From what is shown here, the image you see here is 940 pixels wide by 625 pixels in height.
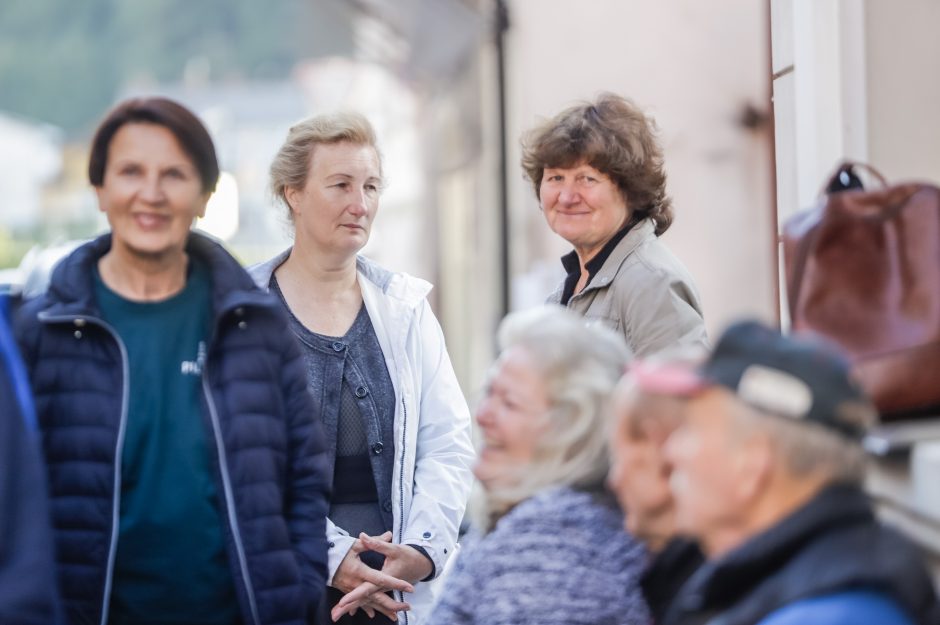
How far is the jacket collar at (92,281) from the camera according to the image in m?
2.77

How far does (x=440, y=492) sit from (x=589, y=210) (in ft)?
2.74

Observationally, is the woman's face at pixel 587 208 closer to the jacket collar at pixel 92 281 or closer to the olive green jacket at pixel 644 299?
the olive green jacket at pixel 644 299

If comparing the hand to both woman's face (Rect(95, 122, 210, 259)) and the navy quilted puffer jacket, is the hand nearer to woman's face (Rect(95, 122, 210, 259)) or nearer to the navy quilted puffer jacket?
the navy quilted puffer jacket

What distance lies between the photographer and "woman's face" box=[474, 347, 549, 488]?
256cm

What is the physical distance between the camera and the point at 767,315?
7.32m

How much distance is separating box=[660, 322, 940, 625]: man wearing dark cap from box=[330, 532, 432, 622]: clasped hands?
5.42ft

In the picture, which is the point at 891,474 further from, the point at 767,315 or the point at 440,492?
the point at 767,315

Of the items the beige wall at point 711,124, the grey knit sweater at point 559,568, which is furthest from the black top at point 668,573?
the beige wall at point 711,124

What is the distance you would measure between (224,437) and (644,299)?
115cm

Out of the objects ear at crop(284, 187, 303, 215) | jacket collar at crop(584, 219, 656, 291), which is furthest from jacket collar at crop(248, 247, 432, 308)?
jacket collar at crop(584, 219, 656, 291)

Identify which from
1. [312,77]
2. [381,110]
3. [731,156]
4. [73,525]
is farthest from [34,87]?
[73,525]

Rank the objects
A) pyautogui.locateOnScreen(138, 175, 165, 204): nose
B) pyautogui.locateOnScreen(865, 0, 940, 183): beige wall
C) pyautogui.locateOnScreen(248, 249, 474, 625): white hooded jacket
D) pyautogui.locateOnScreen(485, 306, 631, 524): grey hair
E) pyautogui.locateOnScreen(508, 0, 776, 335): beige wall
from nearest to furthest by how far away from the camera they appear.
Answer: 1. pyautogui.locateOnScreen(485, 306, 631, 524): grey hair
2. pyautogui.locateOnScreen(138, 175, 165, 204): nose
3. pyautogui.locateOnScreen(865, 0, 940, 183): beige wall
4. pyautogui.locateOnScreen(248, 249, 474, 625): white hooded jacket
5. pyautogui.locateOnScreen(508, 0, 776, 335): beige wall

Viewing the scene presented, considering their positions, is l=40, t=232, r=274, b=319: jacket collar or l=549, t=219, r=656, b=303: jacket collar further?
l=549, t=219, r=656, b=303: jacket collar

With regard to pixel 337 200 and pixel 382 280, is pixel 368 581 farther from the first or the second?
pixel 337 200
